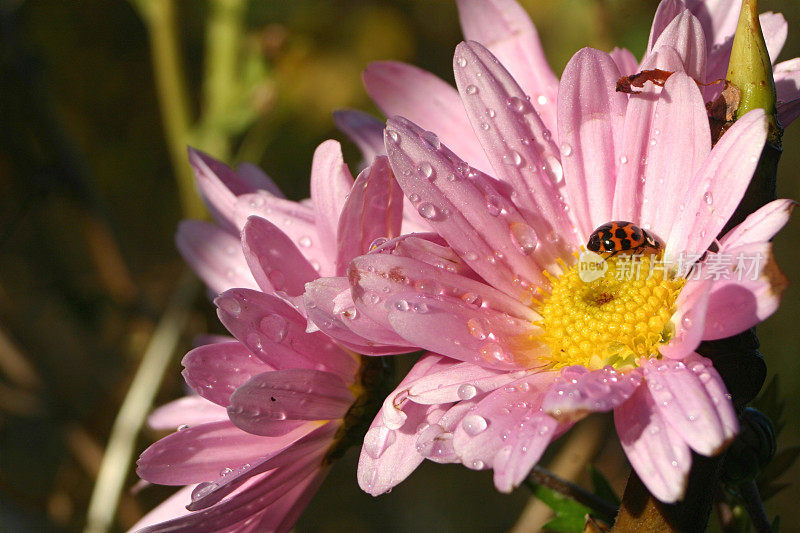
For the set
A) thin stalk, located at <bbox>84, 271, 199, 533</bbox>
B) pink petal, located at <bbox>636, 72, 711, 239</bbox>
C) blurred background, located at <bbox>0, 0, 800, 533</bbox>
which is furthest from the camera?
blurred background, located at <bbox>0, 0, 800, 533</bbox>

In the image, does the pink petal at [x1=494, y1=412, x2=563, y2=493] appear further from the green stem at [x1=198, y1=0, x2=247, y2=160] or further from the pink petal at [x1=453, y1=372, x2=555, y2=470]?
the green stem at [x1=198, y1=0, x2=247, y2=160]

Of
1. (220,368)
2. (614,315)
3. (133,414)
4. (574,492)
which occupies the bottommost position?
(133,414)

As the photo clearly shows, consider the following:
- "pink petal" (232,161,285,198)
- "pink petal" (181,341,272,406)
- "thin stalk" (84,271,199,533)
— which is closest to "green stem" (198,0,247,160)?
"thin stalk" (84,271,199,533)

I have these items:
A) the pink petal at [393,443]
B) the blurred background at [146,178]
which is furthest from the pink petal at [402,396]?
the blurred background at [146,178]

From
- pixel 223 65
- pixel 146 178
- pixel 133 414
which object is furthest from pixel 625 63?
pixel 146 178

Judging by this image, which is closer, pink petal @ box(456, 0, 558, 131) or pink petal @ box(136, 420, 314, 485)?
pink petal @ box(136, 420, 314, 485)

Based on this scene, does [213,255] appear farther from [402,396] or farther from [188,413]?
[402,396]
